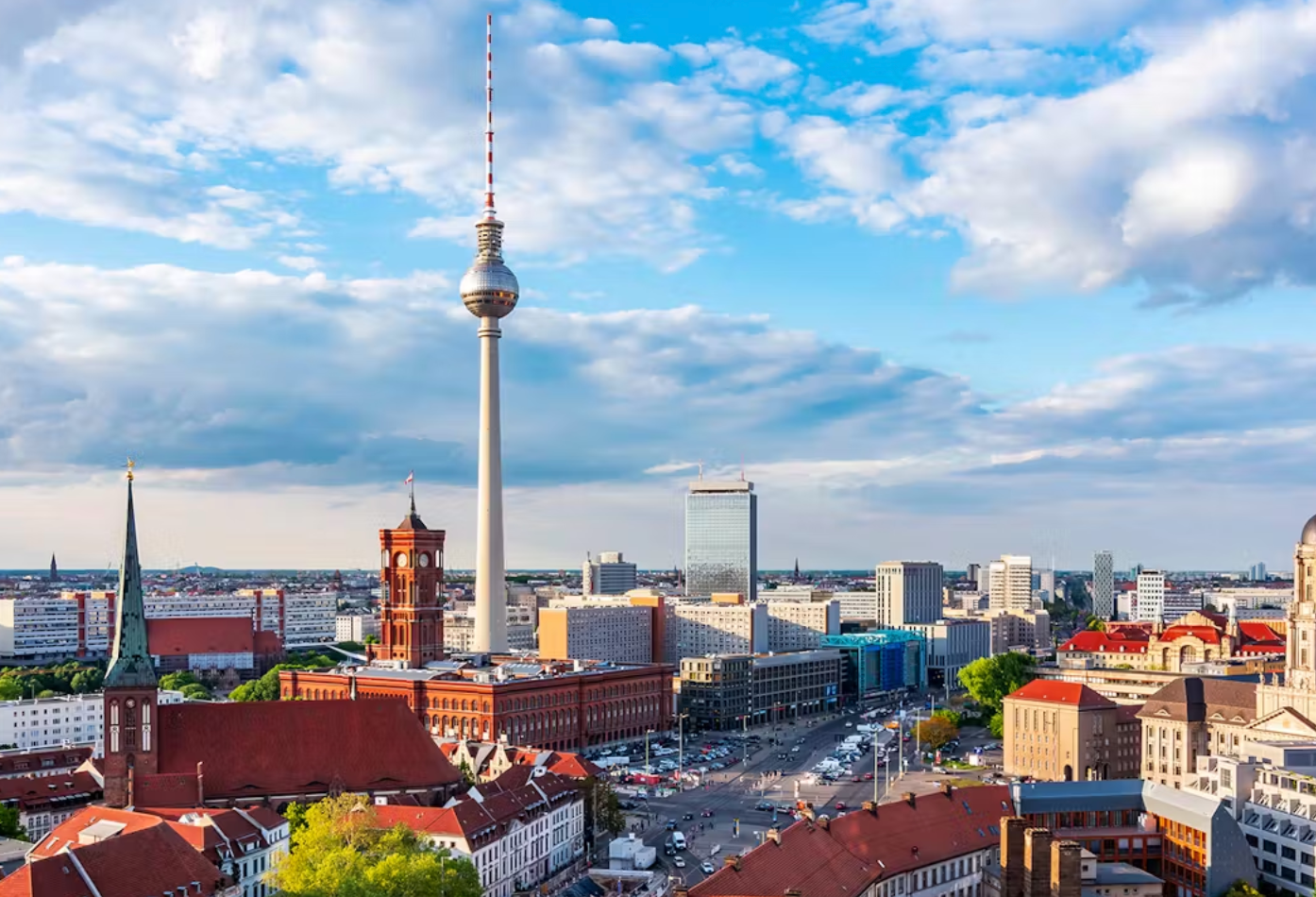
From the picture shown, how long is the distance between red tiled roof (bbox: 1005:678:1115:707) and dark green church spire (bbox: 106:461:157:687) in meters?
82.5

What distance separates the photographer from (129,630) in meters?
91.1

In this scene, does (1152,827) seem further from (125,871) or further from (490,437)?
(490,437)

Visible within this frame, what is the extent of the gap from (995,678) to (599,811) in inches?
3263

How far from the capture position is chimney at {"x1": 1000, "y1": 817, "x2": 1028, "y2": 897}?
72062 millimetres

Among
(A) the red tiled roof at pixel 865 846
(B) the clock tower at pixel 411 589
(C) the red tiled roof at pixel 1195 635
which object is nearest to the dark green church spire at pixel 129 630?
(A) the red tiled roof at pixel 865 846

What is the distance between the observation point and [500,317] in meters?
194

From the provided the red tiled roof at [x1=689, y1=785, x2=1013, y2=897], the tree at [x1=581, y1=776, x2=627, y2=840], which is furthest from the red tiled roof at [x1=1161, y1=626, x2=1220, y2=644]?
the red tiled roof at [x1=689, y1=785, x2=1013, y2=897]

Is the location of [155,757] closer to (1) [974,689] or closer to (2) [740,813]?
(2) [740,813]

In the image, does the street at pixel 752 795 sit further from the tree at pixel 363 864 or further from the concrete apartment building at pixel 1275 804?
the concrete apartment building at pixel 1275 804

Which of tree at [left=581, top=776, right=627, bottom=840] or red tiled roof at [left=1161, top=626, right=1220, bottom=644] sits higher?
red tiled roof at [left=1161, top=626, right=1220, bottom=644]

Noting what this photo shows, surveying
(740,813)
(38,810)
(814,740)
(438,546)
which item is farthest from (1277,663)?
(38,810)

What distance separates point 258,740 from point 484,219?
111304mm

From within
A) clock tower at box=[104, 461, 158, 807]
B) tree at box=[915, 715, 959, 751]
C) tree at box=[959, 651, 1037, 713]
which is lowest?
tree at box=[915, 715, 959, 751]

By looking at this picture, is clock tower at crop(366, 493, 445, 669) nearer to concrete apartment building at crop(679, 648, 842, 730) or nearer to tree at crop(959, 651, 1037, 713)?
concrete apartment building at crop(679, 648, 842, 730)
